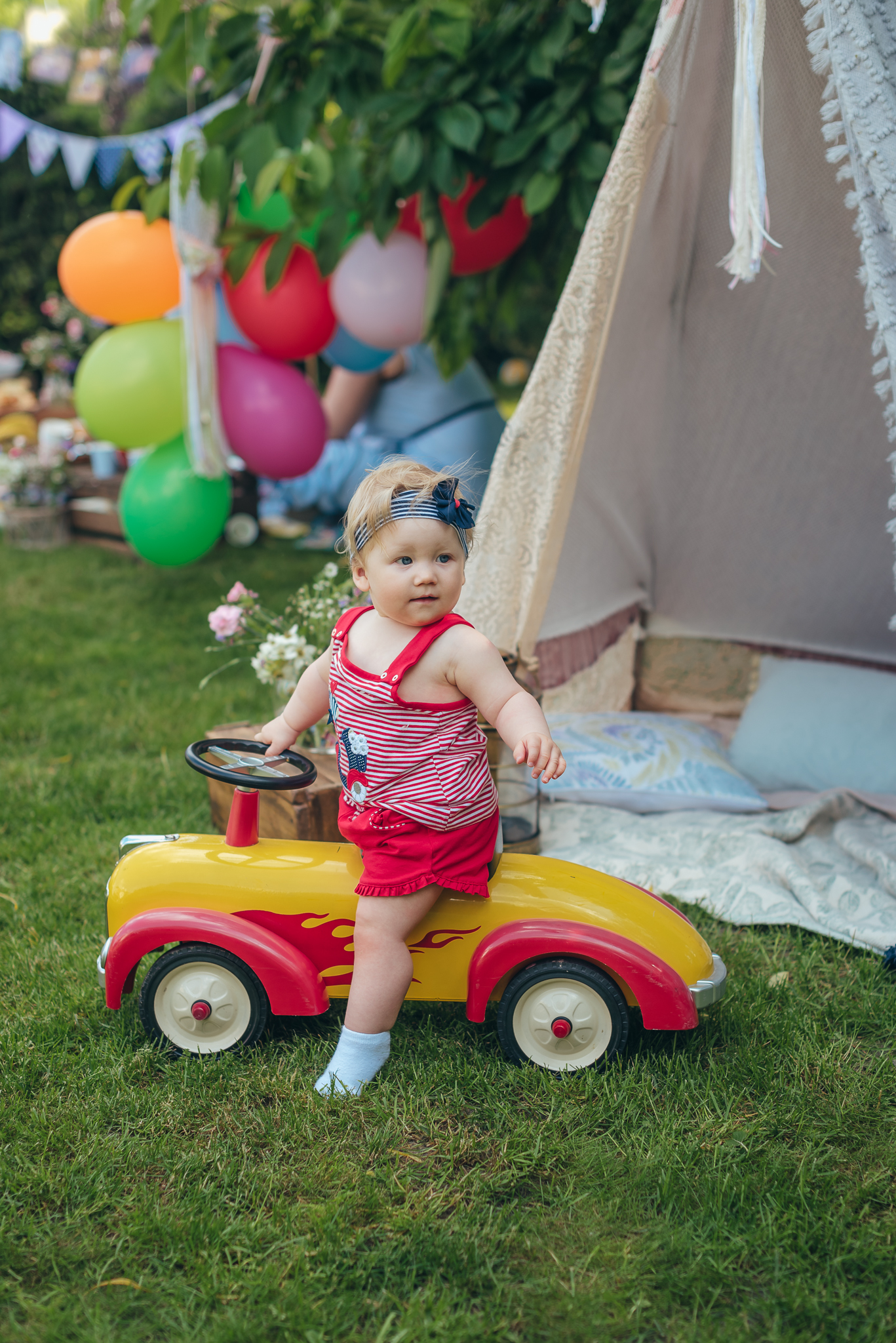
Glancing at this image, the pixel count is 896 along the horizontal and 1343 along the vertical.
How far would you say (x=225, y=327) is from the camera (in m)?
4.40

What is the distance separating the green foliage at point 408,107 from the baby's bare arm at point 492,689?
192cm

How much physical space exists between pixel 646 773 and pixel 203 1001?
5.35 feet

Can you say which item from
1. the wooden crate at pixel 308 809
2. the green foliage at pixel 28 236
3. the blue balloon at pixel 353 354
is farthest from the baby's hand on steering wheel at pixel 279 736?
the green foliage at pixel 28 236

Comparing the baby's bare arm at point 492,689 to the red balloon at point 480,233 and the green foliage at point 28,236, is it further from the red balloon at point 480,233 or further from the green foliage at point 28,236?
the green foliage at point 28,236

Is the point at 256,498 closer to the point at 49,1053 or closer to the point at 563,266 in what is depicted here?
the point at 563,266

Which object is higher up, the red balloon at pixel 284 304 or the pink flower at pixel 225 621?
the red balloon at pixel 284 304

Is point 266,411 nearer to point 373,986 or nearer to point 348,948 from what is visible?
point 348,948

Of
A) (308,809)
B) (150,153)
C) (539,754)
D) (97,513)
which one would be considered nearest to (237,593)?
(308,809)

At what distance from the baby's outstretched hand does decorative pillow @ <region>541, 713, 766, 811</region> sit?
141 cm

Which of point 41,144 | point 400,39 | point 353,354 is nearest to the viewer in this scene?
point 400,39

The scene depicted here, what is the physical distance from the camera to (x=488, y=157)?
10.8 ft

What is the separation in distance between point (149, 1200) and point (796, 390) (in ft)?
9.44

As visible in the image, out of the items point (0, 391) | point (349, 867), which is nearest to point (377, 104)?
point (349, 867)

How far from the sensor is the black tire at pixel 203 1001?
6.08ft
